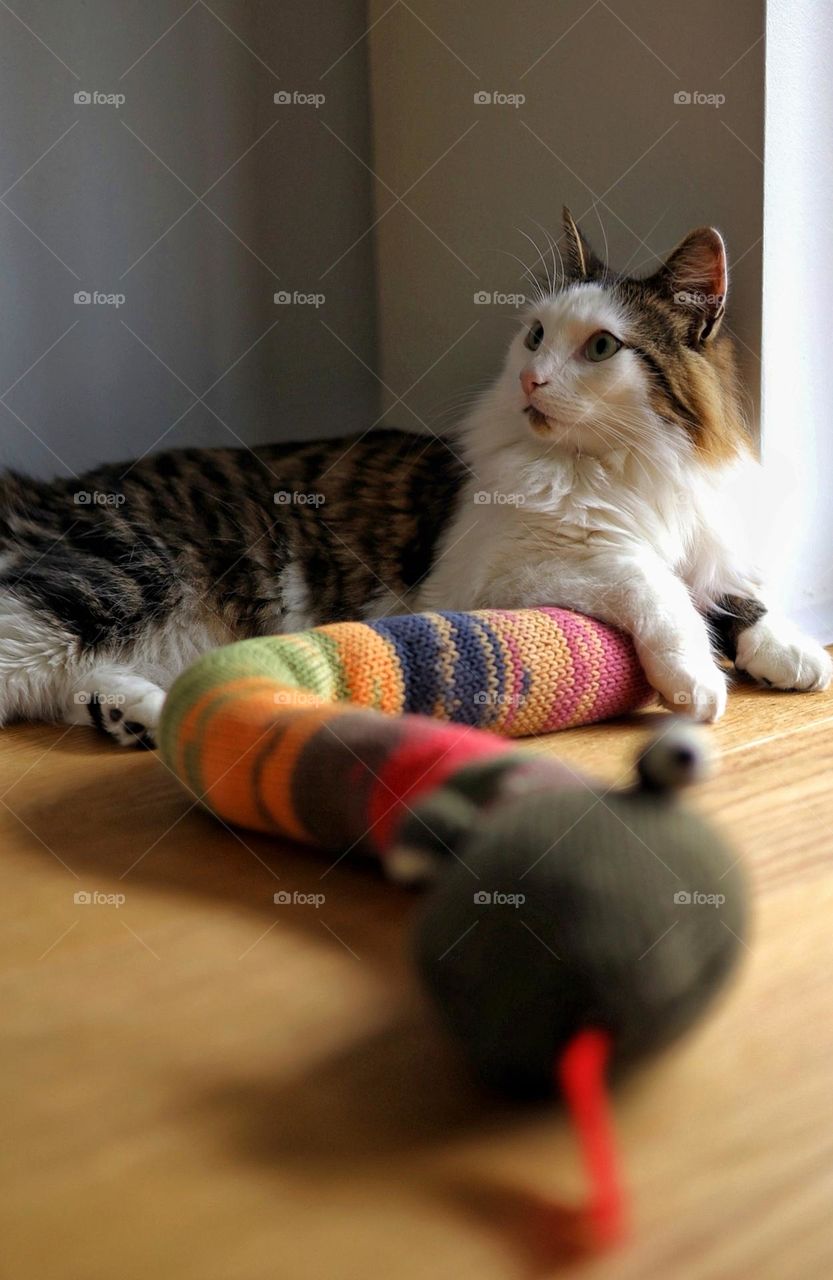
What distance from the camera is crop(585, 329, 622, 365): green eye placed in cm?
156

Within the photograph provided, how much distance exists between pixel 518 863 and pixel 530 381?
104 centimetres

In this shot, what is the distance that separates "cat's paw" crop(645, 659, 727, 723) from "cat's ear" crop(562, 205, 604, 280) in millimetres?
657

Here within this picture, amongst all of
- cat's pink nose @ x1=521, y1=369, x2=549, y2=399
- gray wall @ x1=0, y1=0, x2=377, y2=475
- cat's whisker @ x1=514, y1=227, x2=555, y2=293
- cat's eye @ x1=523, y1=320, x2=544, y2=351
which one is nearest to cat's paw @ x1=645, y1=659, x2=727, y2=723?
cat's pink nose @ x1=521, y1=369, x2=549, y2=399

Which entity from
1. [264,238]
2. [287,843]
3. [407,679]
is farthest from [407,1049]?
[264,238]

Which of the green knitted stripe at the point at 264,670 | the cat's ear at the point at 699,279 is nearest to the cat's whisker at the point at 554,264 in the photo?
the cat's ear at the point at 699,279

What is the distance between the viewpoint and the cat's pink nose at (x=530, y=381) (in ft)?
5.11

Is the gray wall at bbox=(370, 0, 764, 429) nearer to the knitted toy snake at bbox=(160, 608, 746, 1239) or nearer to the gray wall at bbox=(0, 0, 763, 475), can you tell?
the gray wall at bbox=(0, 0, 763, 475)

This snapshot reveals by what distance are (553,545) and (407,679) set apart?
422 mm

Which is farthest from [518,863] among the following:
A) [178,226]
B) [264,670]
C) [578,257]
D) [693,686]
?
[178,226]

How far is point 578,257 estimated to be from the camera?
1682 millimetres

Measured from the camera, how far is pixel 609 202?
1895 mm

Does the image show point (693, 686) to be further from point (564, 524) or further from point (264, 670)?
point (264, 670)

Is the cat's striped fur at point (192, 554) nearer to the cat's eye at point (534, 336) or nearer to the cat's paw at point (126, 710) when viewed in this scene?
the cat's paw at point (126, 710)

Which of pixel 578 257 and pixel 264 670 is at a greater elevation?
pixel 578 257
